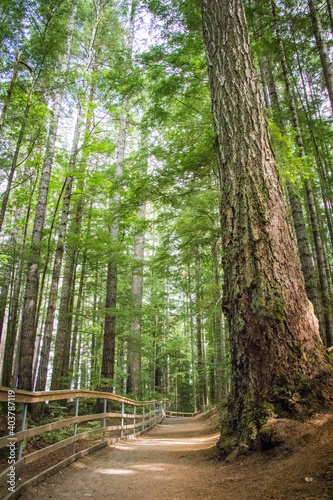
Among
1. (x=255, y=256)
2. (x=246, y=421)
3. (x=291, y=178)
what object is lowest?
(x=246, y=421)

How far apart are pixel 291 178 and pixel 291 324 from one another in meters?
3.65

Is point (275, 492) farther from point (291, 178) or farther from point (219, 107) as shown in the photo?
point (291, 178)

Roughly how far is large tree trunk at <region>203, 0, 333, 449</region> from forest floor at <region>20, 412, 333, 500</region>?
34 cm

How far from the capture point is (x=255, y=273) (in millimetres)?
3857

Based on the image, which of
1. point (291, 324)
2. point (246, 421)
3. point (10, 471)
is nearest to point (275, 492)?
point (246, 421)

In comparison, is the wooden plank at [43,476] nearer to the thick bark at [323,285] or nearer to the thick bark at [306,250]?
the thick bark at [306,250]

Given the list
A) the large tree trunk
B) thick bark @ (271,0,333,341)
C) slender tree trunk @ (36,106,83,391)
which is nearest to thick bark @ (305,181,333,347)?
thick bark @ (271,0,333,341)

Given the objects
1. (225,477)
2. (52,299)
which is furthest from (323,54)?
(52,299)

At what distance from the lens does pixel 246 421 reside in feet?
11.6

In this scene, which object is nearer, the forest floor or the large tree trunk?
the forest floor

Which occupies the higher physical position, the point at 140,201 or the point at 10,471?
the point at 140,201

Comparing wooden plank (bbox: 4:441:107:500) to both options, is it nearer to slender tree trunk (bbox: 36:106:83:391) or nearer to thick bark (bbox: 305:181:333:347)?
slender tree trunk (bbox: 36:106:83:391)

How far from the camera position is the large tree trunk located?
340 centimetres

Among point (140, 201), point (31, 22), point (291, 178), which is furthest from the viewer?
point (31, 22)
